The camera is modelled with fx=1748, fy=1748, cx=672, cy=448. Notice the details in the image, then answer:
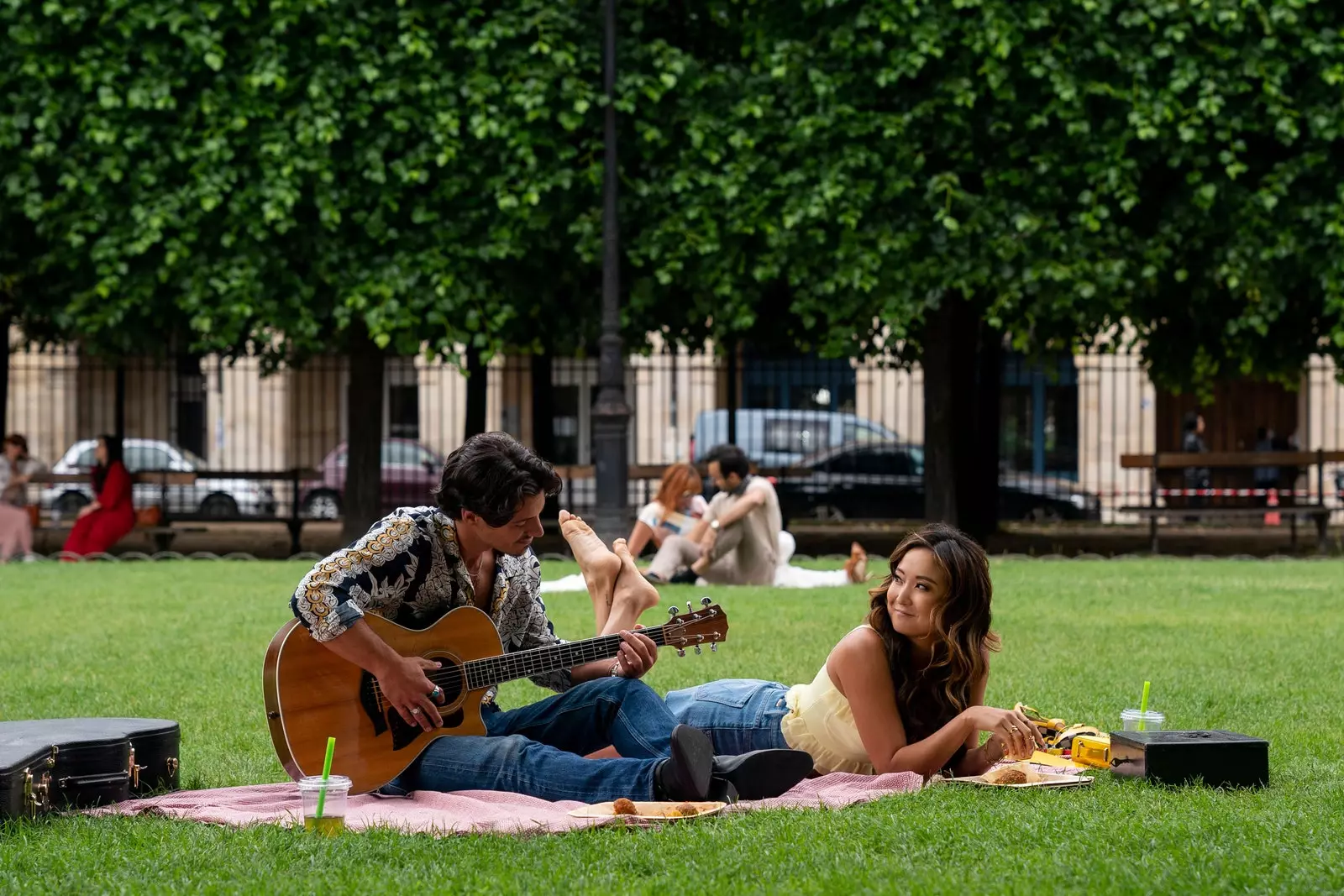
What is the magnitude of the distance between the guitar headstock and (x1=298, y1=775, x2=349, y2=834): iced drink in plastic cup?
1.19 m

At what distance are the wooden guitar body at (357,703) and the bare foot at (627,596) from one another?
1760 mm

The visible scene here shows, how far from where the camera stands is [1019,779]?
586 cm

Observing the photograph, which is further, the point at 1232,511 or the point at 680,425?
the point at 680,425

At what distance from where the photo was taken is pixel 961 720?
565cm

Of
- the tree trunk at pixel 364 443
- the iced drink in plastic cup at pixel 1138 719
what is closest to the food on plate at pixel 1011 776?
the iced drink in plastic cup at pixel 1138 719

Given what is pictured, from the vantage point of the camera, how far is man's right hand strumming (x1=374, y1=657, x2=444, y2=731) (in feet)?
17.7

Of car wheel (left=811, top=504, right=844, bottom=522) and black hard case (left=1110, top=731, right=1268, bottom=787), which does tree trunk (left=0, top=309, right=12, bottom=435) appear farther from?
black hard case (left=1110, top=731, right=1268, bottom=787)

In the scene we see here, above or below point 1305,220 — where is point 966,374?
below

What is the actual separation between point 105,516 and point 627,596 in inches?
528

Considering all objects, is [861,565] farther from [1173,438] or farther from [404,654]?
[1173,438]

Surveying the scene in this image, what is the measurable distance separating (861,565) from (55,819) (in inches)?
401

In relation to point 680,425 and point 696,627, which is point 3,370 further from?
point 696,627

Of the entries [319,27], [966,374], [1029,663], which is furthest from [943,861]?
[966,374]

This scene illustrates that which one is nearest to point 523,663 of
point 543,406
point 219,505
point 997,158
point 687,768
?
point 687,768
